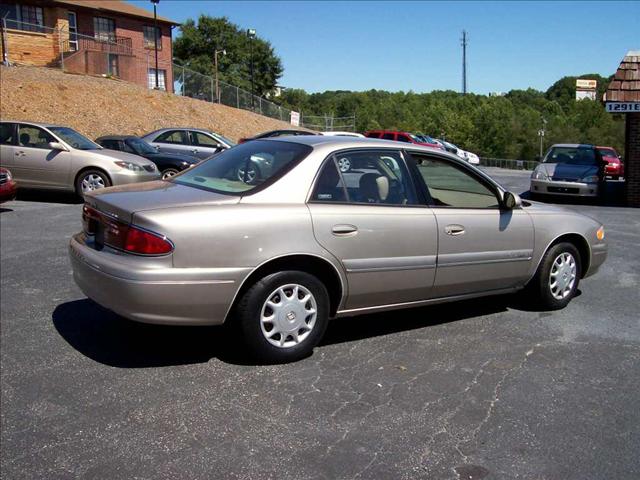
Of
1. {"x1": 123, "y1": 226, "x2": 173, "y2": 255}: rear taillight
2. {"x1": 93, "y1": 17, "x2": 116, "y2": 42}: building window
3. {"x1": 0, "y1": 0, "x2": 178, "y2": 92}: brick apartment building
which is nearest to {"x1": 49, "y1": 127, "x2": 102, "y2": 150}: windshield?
{"x1": 123, "y1": 226, "x2": 173, "y2": 255}: rear taillight

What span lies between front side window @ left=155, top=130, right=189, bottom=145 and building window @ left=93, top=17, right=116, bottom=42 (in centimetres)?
2457

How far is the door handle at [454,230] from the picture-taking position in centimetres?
516

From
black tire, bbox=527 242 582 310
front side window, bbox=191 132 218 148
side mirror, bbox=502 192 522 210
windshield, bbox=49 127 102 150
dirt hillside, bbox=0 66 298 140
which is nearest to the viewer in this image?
side mirror, bbox=502 192 522 210

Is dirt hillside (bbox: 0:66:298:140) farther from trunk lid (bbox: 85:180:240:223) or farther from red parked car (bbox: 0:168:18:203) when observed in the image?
trunk lid (bbox: 85:180:240:223)

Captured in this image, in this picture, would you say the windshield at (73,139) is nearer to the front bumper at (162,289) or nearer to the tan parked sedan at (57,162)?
the tan parked sedan at (57,162)

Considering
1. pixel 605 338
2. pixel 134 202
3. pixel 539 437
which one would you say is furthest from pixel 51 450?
pixel 605 338

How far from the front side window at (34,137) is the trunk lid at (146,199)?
347 inches

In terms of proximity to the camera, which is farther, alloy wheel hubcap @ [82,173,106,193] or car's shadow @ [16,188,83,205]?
car's shadow @ [16,188,83,205]

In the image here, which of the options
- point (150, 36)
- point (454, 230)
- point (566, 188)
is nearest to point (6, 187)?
point (454, 230)

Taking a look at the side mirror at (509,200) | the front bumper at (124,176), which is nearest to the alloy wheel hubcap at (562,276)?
the side mirror at (509,200)

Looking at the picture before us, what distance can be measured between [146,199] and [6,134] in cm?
992

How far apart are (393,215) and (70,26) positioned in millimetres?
37824

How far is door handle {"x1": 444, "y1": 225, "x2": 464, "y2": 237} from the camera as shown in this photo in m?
5.16

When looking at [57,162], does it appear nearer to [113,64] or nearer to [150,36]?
[113,64]
